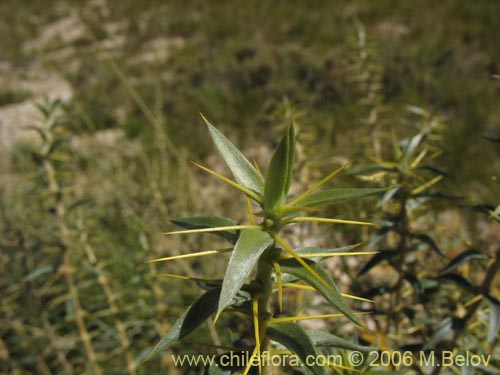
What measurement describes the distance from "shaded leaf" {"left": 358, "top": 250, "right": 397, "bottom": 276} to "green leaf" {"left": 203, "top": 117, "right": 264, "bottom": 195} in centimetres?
42

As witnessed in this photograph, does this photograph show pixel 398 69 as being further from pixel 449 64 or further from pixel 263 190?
pixel 263 190

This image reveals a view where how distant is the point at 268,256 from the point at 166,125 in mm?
5160

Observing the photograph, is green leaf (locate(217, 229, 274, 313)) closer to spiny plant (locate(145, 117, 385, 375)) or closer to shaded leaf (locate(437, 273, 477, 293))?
spiny plant (locate(145, 117, 385, 375))

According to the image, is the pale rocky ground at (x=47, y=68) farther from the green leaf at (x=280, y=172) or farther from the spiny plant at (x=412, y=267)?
the green leaf at (x=280, y=172)

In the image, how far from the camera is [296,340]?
1.82 ft

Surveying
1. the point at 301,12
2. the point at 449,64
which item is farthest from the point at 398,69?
the point at 301,12

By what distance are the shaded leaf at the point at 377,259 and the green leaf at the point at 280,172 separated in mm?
446

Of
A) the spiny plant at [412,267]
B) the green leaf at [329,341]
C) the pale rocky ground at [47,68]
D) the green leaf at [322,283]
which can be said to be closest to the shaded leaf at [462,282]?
the spiny plant at [412,267]

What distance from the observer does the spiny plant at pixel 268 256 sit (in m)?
0.49

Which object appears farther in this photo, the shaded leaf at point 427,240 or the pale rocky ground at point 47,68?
the pale rocky ground at point 47,68

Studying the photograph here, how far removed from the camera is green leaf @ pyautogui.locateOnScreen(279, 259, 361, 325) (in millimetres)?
483

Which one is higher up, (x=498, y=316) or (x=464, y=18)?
(x=464, y=18)

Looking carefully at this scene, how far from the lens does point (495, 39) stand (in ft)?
20.2

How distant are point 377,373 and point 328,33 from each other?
747cm
